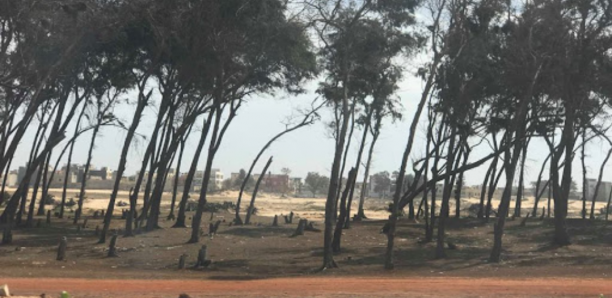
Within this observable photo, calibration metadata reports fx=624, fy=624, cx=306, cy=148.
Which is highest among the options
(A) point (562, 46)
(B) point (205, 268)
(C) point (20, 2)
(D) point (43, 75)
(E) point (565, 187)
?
(A) point (562, 46)

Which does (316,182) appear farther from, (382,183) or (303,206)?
(303,206)

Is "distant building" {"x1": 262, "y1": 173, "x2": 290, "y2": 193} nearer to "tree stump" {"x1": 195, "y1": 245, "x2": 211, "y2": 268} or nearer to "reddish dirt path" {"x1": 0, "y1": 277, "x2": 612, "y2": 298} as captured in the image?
"tree stump" {"x1": 195, "y1": 245, "x2": 211, "y2": 268}

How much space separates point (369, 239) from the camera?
3484 cm

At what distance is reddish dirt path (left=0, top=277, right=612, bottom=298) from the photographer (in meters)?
15.7

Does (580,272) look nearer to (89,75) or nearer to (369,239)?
(369,239)

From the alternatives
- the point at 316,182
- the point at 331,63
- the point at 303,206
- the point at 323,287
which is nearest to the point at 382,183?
the point at 316,182

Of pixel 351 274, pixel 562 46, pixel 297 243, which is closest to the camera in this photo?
pixel 351 274

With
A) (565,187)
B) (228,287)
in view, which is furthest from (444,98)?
(228,287)

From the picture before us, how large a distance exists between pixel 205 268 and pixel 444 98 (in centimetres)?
1469

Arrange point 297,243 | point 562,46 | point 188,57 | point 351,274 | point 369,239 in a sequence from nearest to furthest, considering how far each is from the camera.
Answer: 1. point 351,274
2. point 562,46
3. point 188,57
4. point 297,243
5. point 369,239

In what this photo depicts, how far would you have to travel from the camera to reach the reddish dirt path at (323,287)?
15742 mm

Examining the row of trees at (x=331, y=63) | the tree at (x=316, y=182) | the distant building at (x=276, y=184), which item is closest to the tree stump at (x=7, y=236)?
the row of trees at (x=331, y=63)

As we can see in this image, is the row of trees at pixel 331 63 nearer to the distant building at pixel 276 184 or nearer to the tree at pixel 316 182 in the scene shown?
the tree at pixel 316 182

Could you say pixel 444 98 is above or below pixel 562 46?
below
